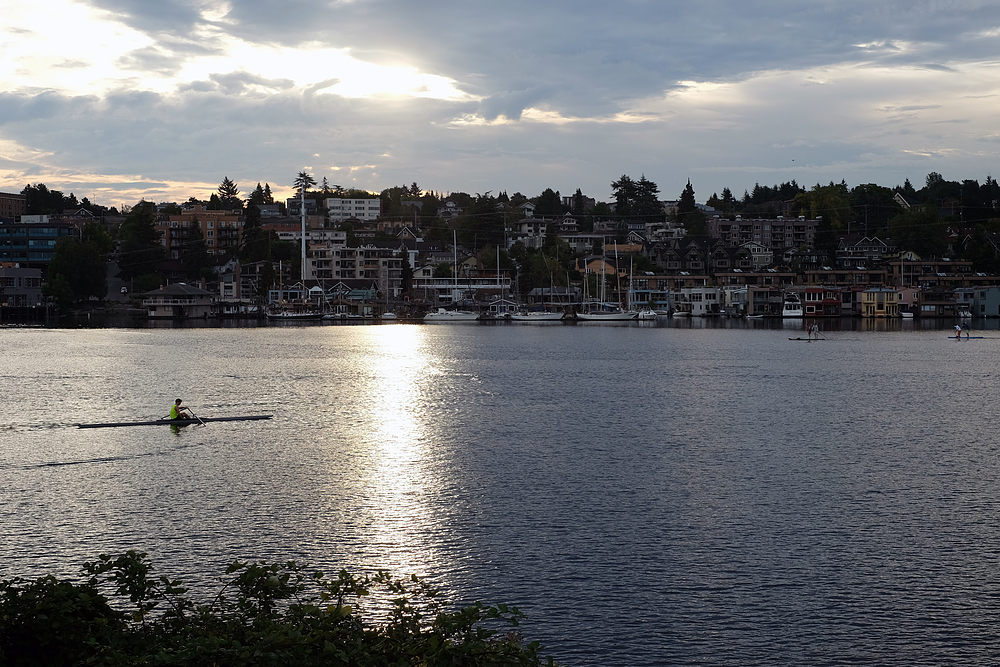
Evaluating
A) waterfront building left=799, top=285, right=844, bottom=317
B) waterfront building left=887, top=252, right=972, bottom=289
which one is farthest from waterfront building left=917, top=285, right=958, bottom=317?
waterfront building left=799, top=285, right=844, bottom=317

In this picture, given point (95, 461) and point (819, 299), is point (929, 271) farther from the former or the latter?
point (95, 461)

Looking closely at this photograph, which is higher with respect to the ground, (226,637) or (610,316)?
(610,316)

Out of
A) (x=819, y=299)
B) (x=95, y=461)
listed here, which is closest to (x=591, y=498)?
(x=95, y=461)

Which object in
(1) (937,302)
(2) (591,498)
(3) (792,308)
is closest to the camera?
(2) (591,498)

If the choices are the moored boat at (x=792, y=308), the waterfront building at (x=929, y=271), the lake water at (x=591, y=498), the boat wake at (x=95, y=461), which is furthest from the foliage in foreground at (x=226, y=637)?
the waterfront building at (x=929, y=271)

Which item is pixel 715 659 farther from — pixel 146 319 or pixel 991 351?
pixel 146 319

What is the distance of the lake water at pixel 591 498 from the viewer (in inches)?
839

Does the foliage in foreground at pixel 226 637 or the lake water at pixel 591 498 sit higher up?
the foliage in foreground at pixel 226 637

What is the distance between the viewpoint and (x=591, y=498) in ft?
106

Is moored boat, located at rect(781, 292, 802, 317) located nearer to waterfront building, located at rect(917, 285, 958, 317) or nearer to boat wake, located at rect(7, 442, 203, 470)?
waterfront building, located at rect(917, 285, 958, 317)

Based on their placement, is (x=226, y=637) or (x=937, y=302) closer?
(x=226, y=637)

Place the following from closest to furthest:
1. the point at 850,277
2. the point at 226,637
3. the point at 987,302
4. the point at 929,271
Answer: the point at 226,637 → the point at 987,302 → the point at 850,277 → the point at 929,271

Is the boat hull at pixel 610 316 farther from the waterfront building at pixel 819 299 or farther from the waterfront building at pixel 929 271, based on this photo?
the waterfront building at pixel 929 271

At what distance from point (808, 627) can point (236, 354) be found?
90.6 m
